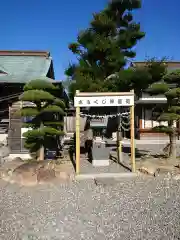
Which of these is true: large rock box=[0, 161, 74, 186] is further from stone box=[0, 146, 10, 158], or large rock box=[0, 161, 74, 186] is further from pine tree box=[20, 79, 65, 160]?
stone box=[0, 146, 10, 158]

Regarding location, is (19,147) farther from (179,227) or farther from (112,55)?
(179,227)

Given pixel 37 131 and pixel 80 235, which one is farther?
pixel 37 131

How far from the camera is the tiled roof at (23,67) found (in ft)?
34.7

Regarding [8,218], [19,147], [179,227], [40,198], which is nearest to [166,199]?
[179,227]

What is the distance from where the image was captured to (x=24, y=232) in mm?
3742

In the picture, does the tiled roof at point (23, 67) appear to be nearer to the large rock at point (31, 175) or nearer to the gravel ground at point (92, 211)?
the large rock at point (31, 175)

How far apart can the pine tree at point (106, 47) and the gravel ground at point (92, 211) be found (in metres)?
4.74

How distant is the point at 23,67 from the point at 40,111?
5.90 meters

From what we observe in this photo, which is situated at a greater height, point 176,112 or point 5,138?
point 176,112

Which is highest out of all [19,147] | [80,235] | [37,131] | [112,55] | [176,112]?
[112,55]

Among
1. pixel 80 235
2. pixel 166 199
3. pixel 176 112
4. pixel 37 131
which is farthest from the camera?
pixel 176 112

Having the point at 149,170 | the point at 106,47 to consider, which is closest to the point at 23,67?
the point at 106,47

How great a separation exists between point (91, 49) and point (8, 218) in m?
7.58

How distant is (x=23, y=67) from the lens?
13023mm
